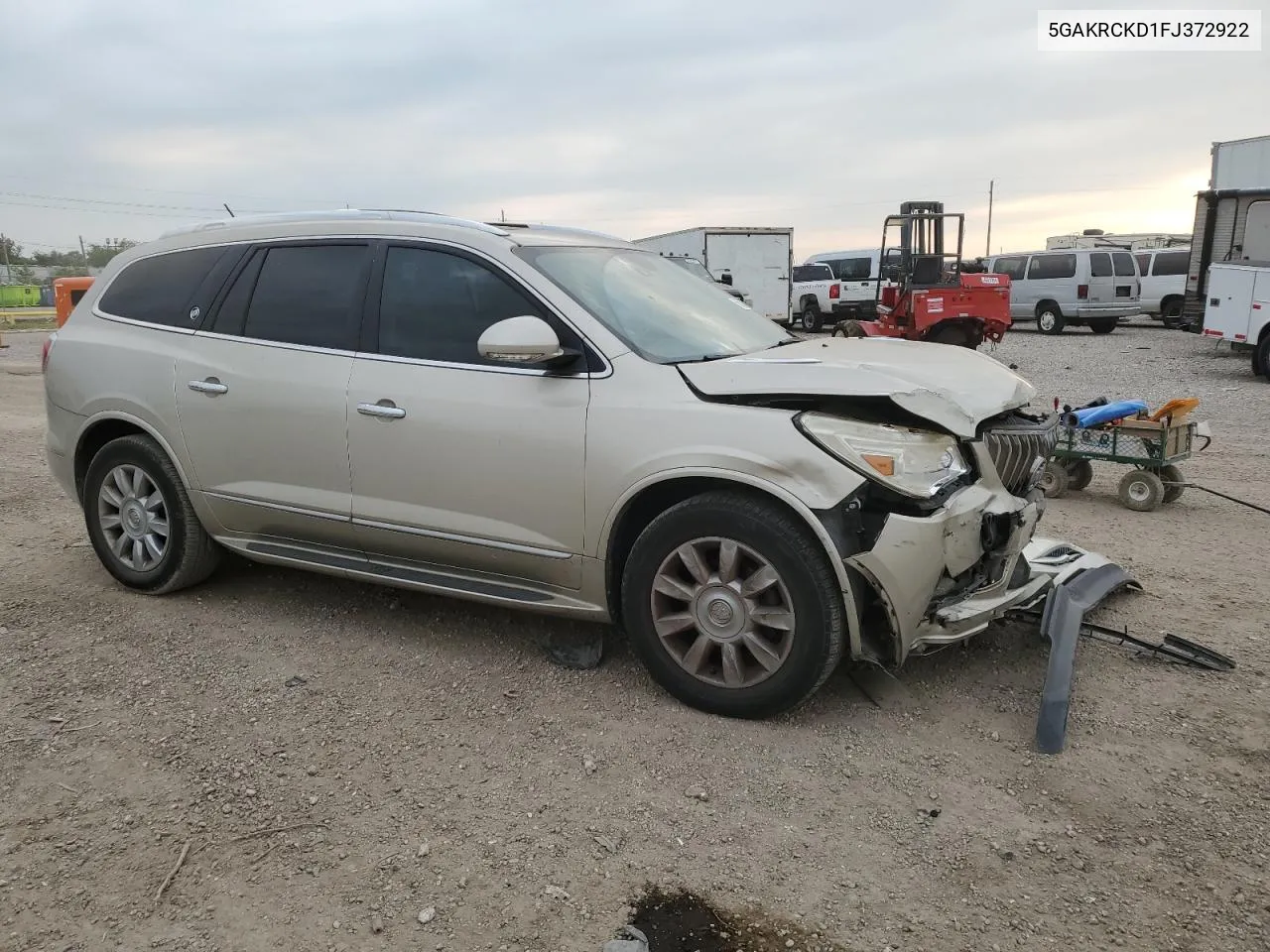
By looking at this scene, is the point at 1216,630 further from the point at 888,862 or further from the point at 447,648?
the point at 447,648

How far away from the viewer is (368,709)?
12.0 feet

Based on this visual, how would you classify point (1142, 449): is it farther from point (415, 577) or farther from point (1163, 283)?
point (1163, 283)

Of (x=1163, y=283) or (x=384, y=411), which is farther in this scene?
(x=1163, y=283)

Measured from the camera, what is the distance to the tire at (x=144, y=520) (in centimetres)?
461

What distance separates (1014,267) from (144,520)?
22.4 m

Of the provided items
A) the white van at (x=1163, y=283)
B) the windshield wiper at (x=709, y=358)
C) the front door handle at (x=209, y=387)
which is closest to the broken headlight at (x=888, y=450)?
the windshield wiper at (x=709, y=358)

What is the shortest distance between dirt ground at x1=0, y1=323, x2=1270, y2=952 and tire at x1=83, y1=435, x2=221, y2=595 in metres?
0.15

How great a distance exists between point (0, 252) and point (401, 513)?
71490mm

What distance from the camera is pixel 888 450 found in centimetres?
323

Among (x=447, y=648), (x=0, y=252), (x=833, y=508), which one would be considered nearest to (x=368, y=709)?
(x=447, y=648)

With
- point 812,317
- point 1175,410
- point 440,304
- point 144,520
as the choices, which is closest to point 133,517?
point 144,520

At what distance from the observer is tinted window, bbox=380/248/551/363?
382 cm

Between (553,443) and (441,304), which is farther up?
(441,304)

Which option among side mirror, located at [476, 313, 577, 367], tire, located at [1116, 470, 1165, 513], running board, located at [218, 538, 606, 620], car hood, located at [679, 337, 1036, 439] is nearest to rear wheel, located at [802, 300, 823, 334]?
tire, located at [1116, 470, 1165, 513]
